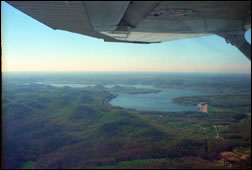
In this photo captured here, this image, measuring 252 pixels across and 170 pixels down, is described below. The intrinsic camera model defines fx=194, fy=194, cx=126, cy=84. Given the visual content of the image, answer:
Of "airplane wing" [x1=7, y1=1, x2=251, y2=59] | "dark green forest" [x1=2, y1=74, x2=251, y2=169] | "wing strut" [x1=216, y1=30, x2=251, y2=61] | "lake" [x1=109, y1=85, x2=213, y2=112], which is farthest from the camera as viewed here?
"lake" [x1=109, y1=85, x2=213, y2=112]

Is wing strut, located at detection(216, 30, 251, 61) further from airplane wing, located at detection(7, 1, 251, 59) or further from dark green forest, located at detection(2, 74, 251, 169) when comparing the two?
dark green forest, located at detection(2, 74, 251, 169)

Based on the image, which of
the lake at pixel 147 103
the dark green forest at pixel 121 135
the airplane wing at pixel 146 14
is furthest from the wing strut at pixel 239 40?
the lake at pixel 147 103

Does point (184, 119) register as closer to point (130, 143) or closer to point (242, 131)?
point (242, 131)

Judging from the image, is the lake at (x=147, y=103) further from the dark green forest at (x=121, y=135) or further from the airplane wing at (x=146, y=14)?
the airplane wing at (x=146, y=14)

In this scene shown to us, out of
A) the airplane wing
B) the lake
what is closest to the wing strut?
the airplane wing

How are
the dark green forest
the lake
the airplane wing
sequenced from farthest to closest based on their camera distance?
the lake, the dark green forest, the airplane wing

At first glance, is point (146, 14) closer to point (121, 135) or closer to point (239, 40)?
point (239, 40)
